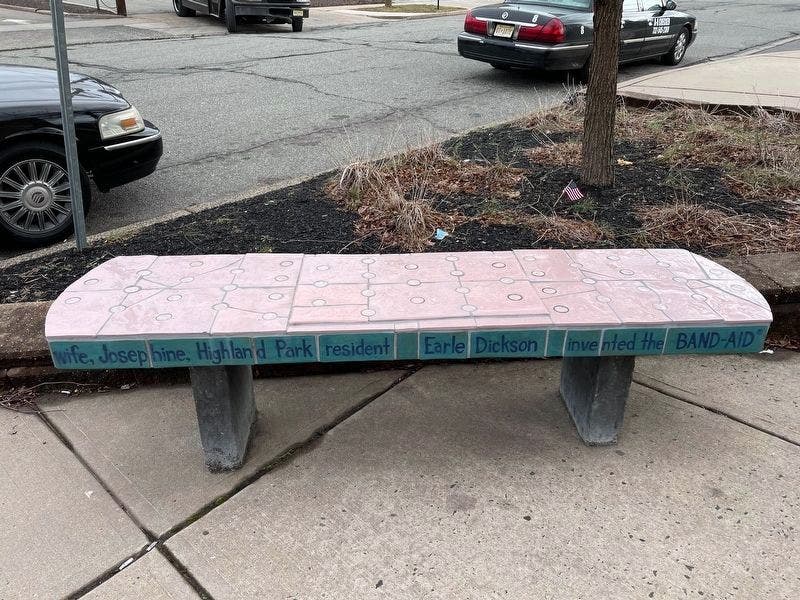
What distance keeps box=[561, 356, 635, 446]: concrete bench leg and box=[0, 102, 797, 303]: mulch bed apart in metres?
1.31

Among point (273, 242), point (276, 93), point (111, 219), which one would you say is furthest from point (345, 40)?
point (273, 242)

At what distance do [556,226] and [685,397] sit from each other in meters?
1.39

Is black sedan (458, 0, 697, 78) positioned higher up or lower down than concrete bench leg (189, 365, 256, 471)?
higher up

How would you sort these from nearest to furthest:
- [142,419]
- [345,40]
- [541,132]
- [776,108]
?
[142,419] → [541,132] → [776,108] → [345,40]

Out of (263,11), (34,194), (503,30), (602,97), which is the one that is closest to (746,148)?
(602,97)

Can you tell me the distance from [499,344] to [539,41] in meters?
7.80

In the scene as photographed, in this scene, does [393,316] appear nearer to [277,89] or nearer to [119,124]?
[119,124]

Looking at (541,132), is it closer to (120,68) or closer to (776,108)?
(776,108)

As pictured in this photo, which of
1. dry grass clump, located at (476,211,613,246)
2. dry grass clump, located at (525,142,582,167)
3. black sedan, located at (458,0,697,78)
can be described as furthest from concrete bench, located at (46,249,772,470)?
black sedan, located at (458,0,697,78)

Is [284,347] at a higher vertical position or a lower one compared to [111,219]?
higher

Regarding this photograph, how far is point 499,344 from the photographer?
2.39m

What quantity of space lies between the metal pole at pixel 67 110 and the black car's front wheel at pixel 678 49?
33.5ft

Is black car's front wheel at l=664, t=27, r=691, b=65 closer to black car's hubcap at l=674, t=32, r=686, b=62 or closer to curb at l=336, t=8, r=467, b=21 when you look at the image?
black car's hubcap at l=674, t=32, r=686, b=62

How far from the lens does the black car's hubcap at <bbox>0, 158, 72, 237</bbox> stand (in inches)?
169
